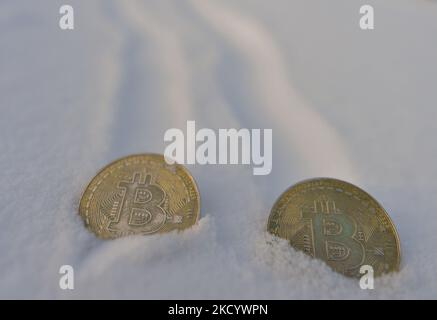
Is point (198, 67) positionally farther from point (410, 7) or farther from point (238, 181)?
point (410, 7)

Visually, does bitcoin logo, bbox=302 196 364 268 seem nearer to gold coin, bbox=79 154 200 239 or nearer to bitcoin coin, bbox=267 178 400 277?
bitcoin coin, bbox=267 178 400 277

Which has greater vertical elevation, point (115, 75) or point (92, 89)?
point (115, 75)

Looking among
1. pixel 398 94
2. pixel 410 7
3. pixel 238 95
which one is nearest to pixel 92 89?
pixel 238 95

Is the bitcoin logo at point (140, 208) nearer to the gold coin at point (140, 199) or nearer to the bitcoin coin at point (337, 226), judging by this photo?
the gold coin at point (140, 199)

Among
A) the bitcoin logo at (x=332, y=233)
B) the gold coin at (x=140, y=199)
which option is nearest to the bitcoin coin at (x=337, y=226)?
the bitcoin logo at (x=332, y=233)

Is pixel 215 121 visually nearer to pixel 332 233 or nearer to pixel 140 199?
pixel 140 199

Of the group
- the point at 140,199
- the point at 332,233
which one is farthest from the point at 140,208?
the point at 332,233
